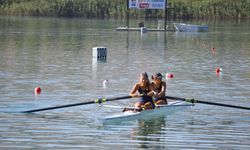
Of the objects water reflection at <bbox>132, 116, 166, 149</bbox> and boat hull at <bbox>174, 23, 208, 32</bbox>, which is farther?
boat hull at <bbox>174, 23, 208, 32</bbox>

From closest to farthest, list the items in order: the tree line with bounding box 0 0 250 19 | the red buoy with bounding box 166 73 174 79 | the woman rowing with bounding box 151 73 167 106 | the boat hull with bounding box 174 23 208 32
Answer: the woman rowing with bounding box 151 73 167 106
the red buoy with bounding box 166 73 174 79
the boat hull with bounding box 174 23 208 32
the tree line with bounding box 0 0 250 19

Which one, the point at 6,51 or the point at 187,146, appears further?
the point at 6,51

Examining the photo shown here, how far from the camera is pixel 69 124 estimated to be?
1945 cm

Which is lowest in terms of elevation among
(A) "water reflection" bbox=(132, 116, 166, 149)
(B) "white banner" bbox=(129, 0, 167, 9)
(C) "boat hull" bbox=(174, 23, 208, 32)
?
(C) "boat hull" bbox=(174, 23, 208, 32)

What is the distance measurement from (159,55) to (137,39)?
15621 millimetres

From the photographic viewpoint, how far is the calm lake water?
17.7 meters

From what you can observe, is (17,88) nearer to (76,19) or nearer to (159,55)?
(159,55)

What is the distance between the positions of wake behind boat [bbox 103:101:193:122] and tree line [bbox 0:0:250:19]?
198ft

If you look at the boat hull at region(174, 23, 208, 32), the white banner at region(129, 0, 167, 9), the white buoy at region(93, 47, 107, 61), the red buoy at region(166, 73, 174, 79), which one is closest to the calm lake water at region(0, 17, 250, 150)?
the red buoy at region(166, 73, 174, 79)

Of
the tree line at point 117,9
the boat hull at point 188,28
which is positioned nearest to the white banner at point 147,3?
the boat hull at point 188,28

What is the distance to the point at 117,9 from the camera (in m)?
93.1

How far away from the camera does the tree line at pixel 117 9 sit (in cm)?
8825

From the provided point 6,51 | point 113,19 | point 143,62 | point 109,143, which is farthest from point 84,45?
point 113,19

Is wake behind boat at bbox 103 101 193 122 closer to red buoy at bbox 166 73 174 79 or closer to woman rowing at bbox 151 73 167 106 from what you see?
woman rowing at bbox 151 73 167 106
